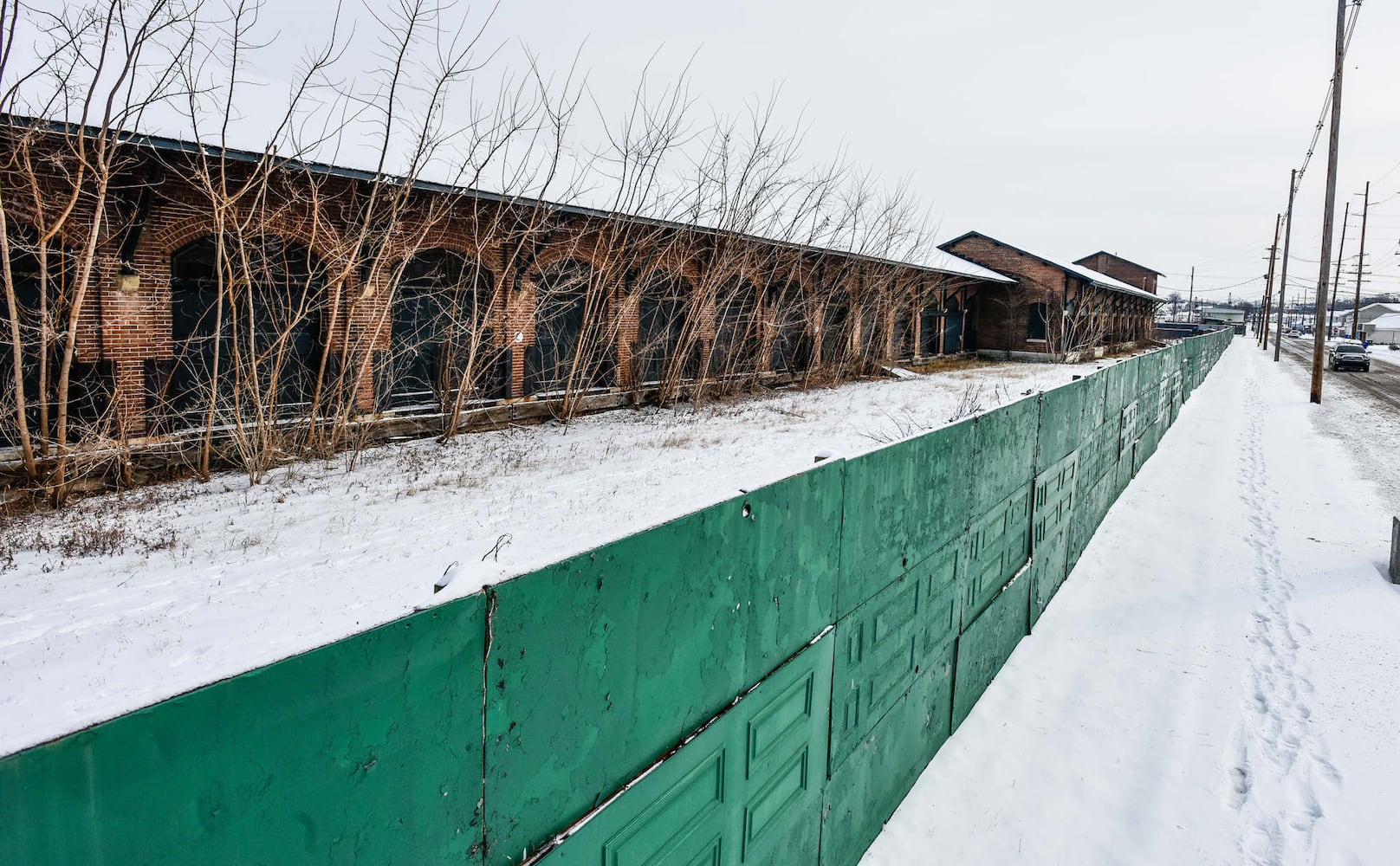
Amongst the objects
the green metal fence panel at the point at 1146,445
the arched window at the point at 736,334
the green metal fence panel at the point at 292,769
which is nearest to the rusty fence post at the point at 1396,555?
the green metal fence panel at the point at 1146,445

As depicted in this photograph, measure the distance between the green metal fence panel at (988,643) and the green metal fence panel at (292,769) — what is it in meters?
3.56

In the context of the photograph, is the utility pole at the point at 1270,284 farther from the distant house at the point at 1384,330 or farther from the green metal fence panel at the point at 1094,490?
the green metal fence panel at the point at 1094,490

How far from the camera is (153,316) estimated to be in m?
9.83

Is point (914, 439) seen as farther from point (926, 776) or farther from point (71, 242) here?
point (71, 242)

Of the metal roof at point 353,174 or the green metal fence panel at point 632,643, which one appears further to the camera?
the metal roof at point 353,174

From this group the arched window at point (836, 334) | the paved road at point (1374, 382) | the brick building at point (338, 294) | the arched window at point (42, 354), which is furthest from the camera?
the paved road at point (1374, 382)

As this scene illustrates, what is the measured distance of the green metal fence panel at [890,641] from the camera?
3322mm

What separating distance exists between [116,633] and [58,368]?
18.6 feet

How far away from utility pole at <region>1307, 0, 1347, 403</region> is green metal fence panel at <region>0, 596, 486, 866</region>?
22.8 meters

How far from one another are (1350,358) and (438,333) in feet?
129

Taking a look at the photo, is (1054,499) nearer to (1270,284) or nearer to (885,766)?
(885,766)

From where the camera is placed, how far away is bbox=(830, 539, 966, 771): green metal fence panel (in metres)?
3.32

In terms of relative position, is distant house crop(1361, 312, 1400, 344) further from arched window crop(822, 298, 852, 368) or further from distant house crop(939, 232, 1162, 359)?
arched window crop(822, 298, 852, 368)

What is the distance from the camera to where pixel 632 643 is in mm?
2135
